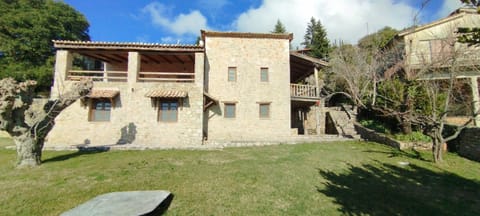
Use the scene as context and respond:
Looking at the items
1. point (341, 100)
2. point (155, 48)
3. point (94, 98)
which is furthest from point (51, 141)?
point (341, 100)

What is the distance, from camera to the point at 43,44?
26422mm

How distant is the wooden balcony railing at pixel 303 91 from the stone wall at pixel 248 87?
157 cm

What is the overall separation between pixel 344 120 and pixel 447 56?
8739 millimetres

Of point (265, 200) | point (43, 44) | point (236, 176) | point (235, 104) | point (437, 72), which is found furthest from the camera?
point (43, 44)

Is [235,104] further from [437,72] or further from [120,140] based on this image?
[437,72]

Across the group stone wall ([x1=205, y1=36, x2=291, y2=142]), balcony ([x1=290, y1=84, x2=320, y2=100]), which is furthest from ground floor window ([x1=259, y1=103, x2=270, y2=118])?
balcony ([x1=290, y1=84, x2=320, y2=100])

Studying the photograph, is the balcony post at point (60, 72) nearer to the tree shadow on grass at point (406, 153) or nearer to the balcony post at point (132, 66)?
the balcony post at point (132, 66)

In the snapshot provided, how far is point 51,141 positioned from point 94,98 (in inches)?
141

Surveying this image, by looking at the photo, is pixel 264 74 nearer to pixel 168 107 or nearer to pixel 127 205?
pixel 168 107

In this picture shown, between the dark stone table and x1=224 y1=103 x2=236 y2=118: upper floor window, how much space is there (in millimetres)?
10232

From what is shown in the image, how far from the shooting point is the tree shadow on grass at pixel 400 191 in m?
4.51

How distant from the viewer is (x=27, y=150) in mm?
7887

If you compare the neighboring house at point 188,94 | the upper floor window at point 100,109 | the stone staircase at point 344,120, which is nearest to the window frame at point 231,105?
the neighboring house at point 188,94

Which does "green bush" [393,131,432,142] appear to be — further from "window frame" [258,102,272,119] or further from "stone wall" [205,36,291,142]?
"window frame" [258,102,272,119]
